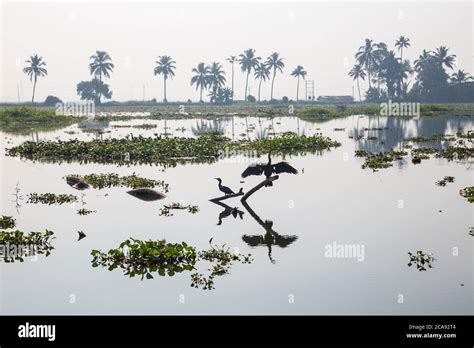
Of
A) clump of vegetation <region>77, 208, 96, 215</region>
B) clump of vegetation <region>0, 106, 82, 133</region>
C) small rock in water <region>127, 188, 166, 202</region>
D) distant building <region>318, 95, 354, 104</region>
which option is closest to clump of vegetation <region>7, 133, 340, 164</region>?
small rock in water <region>127, 188, 166, 202</region>

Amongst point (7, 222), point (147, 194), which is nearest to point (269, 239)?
point (147, 194)

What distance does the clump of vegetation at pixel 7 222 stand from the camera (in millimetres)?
13562

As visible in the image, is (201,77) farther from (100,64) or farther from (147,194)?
(147,194)

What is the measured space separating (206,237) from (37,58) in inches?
4034

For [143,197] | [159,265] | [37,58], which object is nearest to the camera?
[159,265]

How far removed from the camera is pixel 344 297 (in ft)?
29.7

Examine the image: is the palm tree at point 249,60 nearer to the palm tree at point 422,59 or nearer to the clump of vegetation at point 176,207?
the palm tree at point 422,59

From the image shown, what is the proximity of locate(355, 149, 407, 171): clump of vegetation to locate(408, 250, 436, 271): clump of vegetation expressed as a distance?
1159 centimetres

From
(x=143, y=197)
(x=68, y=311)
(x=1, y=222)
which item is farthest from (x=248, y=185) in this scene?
(x=68, y=311)

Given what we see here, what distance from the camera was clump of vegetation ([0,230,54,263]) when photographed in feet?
37.8

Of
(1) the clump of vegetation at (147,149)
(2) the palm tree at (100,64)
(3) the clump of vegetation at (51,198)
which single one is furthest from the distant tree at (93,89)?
(3) the clump of vegetation at (51,198)

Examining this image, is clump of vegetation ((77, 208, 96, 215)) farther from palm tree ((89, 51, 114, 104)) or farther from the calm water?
palm tree ((89, 51, 114, 104))
